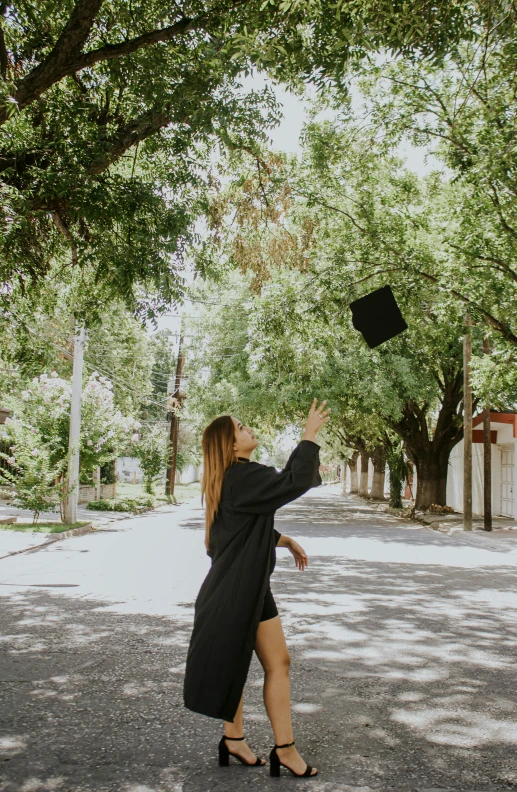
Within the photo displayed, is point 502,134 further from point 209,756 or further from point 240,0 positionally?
point 209,756

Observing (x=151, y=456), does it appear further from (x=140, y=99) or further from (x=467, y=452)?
(x=140, y=99)

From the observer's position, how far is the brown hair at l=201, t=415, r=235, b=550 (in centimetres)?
402

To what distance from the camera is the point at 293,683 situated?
5.83 metres

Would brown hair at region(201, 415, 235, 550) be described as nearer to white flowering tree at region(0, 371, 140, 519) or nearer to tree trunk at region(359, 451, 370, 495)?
white flowering tree at region(0, 371, 140, 519)

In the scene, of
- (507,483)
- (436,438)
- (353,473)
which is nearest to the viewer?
(507,483)

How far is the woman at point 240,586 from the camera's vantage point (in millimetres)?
3811

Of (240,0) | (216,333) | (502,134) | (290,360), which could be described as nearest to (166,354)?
(216,333)

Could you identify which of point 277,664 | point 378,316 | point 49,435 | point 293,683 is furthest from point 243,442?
point 49,435

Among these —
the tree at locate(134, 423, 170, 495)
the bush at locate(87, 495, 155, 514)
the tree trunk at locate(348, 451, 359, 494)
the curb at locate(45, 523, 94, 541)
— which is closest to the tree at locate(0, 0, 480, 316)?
the curb at locate(45, 523, 94, 541)

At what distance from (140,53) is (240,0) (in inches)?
61.5

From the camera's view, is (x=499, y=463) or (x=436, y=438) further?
(x=499, y=463)

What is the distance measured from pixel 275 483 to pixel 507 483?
91.0 feet

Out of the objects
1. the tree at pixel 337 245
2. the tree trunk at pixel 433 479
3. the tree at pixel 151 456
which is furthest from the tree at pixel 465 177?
the tree at pixel 151 456

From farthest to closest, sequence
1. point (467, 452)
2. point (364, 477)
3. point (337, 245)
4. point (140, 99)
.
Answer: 1. point (364, 477)
2. point (467, 452)
3. point (337, 245)
4. point (140, 99)
